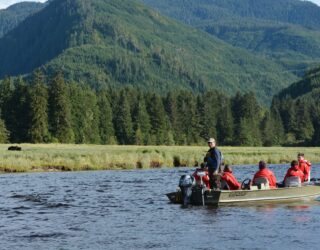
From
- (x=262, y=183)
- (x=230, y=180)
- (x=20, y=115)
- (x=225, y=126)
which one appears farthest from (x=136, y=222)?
(x=225, y=126)

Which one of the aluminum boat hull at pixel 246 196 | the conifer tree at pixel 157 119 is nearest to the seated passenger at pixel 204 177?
the aluminum boat hull at pixel 246 196

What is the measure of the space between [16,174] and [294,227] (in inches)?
1398

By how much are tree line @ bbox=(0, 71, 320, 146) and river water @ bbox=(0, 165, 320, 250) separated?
81.1 meters

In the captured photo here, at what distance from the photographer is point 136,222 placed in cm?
2902

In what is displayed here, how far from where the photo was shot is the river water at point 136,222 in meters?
24.0

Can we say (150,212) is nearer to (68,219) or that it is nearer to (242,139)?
(68,219)

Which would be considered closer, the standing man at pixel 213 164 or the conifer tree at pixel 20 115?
the standing man at pixel 213 164

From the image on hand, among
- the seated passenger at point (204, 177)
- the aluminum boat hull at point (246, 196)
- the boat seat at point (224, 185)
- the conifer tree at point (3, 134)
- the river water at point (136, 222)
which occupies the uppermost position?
the conifer tree at point (3, 134)

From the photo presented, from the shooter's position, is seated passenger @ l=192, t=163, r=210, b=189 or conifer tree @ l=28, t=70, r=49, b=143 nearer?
seated passenger @ l=192, t=163, r=210, b=189

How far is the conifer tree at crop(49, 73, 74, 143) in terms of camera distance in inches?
4899

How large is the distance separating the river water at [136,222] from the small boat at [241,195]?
0.60 meters

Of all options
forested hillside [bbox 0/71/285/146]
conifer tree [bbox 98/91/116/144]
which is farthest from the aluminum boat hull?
conifer tree [bbox 98/91/116/144]

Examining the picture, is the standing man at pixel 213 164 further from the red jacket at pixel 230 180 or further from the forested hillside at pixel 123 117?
the forested hillside at pixel 123 117

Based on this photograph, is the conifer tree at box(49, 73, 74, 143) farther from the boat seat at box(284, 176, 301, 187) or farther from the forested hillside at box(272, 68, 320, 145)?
the boat seat at box(284, 176, 301, 187)
